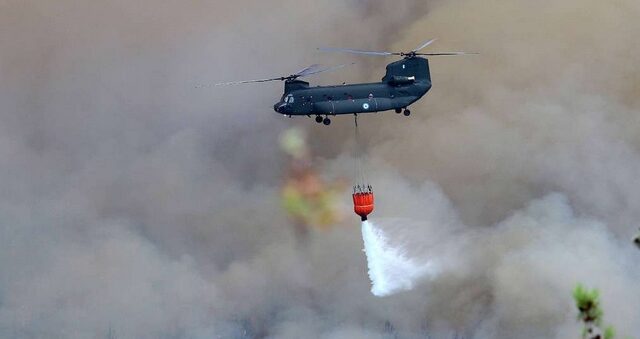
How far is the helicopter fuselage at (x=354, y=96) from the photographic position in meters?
99.6

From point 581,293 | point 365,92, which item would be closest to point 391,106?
point 365,92

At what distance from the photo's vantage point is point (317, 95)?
99688 mm

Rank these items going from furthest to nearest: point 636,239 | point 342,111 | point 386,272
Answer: point 386,272, point 342,111, point 636,239

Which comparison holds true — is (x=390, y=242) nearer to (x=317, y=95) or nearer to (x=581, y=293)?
(x=317, y=95)

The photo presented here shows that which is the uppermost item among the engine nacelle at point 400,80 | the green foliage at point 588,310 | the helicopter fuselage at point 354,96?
the engine nacelle at point 400,80

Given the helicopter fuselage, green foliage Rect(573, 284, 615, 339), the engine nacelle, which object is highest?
the engine nacelle

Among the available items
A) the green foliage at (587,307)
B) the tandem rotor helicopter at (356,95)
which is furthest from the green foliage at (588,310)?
the tandem rotor helicopter at (356,95)

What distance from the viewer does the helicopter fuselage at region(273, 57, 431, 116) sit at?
3920 inches

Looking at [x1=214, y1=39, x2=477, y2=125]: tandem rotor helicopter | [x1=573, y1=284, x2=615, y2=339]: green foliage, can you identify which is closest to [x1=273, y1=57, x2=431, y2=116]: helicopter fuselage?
[x1=214, y1=39, x2=477, y2=125]: tandem rotor helicopter

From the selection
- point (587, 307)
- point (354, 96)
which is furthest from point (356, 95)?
point (587, 307)

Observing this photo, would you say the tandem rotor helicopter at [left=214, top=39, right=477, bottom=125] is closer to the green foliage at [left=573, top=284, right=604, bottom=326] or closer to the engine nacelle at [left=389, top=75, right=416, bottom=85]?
the engine nacelle at [left=389, top=75, right=416, bottom=85]

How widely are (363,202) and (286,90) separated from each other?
13781 millimetres

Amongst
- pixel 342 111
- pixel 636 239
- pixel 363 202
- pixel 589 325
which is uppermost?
pixel 342 111

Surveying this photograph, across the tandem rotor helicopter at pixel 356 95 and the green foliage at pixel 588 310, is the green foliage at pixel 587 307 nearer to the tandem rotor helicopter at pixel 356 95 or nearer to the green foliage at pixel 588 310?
the green foliage at pixel 588 310
